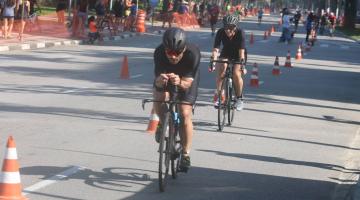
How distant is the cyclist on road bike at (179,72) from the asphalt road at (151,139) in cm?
68

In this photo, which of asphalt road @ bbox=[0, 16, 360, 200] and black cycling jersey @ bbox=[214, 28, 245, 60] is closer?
asphalt road @ bbox=[0, 16, 360, 200]

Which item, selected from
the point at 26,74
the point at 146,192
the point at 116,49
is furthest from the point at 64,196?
the point at 116,49

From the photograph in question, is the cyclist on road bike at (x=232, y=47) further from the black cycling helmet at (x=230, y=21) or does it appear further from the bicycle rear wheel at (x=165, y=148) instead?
the bicycle rear wheel at (x=165, y=148)

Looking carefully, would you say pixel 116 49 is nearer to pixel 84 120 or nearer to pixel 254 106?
pixel 254 106

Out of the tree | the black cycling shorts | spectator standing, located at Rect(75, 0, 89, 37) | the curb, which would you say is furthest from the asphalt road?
the tree

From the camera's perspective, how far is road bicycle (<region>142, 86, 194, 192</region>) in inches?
334

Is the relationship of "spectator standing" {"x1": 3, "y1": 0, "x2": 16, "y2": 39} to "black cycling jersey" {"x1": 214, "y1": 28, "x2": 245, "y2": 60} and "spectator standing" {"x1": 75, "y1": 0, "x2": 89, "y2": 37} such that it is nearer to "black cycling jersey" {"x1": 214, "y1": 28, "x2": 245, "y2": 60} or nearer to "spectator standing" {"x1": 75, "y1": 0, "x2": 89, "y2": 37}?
"spectator standing" {"x1": 75, "y1": 0, "x2": 89, "y2": 37}

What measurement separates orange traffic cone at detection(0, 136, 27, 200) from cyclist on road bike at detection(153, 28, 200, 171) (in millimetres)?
1784

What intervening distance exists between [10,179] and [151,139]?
4.76 metres

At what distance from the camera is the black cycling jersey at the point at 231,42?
13.9 m

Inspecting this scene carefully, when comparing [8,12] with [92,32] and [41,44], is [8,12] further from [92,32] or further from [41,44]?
[92,32]

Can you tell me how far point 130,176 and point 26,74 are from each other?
12245 mm

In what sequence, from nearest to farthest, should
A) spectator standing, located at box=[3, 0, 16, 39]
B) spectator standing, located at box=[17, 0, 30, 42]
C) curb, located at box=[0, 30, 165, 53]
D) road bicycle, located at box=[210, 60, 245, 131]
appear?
road bicycle, located at box=[210, 60, 245, 131]
curb, located at box=[0, 30, 165, 53]
spectator standing, located at box=[3, 0, 16, 39]
spectator standing, located at box=[17, 0, 30, 42]

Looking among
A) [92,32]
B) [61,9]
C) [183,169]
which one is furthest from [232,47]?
[61,9]
